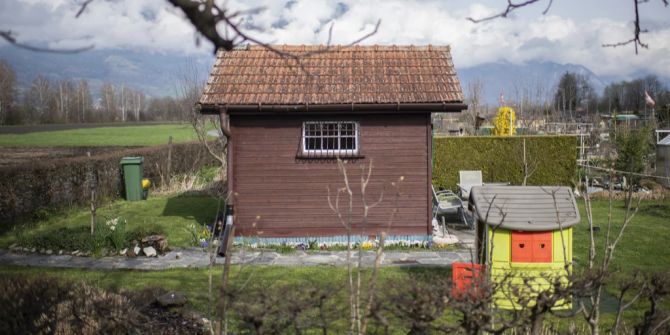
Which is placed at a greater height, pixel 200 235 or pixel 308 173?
pixel 308 173

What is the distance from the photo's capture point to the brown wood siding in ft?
39.3

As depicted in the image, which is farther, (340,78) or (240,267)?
(340,78)

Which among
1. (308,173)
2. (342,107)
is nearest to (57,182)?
(308,173)

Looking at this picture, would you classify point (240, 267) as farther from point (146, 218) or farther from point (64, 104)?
point (64, 104)

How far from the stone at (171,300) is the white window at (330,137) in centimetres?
520

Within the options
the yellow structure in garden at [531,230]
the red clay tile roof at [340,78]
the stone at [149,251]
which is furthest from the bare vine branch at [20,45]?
the stone at [149,251]

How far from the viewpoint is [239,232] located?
12.0m

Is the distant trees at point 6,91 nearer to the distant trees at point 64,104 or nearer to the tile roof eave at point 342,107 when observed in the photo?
the distant trees at point 64,104

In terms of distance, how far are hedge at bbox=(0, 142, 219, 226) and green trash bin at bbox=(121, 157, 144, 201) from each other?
1.48ft

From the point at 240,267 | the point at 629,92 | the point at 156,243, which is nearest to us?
the point at 240,267

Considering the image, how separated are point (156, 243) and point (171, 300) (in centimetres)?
436

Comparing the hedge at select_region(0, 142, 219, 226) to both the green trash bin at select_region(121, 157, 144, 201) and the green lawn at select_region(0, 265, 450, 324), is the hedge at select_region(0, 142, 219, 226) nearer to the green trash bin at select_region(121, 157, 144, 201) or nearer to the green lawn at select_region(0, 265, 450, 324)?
the green trash bin at select_region(121, 157, 144, 201)

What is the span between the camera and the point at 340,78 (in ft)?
40.9

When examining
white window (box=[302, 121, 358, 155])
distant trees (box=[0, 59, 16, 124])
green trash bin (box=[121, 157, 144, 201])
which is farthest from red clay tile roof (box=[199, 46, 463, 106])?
distant trees (box=[0, 59, 16, 124])
